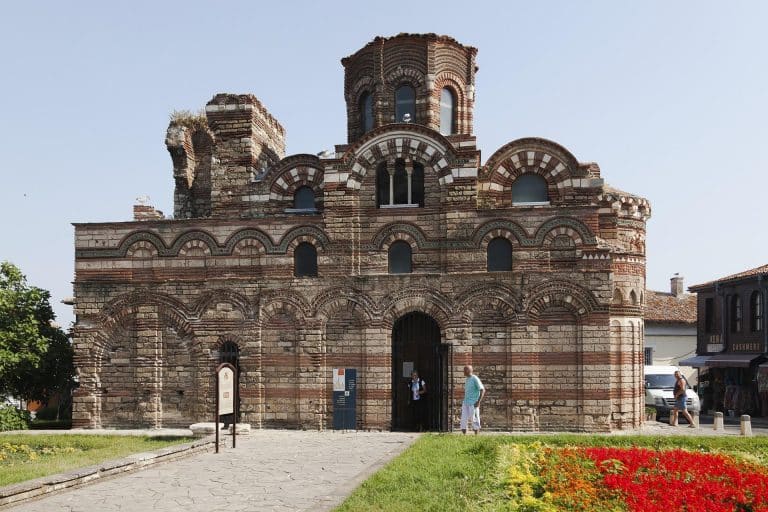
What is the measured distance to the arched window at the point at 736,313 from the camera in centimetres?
3183

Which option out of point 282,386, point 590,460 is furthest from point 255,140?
point 590,460

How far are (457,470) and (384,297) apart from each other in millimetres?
8603

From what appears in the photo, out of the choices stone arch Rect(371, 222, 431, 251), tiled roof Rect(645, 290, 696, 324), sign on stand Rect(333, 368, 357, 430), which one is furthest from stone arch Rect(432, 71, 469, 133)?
tiled roof Rect(645, 290, 696, 324)

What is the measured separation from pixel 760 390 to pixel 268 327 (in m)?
17.7

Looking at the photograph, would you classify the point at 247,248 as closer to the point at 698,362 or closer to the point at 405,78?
the point at 405,78

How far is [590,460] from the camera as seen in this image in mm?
13016

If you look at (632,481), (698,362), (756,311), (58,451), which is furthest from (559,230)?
(698,362)

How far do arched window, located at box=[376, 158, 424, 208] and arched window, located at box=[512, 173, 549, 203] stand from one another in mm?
2700

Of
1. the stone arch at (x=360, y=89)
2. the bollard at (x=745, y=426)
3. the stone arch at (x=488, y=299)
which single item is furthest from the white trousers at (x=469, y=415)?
the stone arch at (x=360, y=89)

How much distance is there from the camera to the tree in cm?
2233

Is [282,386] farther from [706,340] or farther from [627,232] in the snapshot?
[706,340]

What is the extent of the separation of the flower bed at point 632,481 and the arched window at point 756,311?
1798 cm

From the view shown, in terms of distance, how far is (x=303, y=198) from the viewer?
23.5 meters

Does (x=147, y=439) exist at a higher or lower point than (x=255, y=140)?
lower
